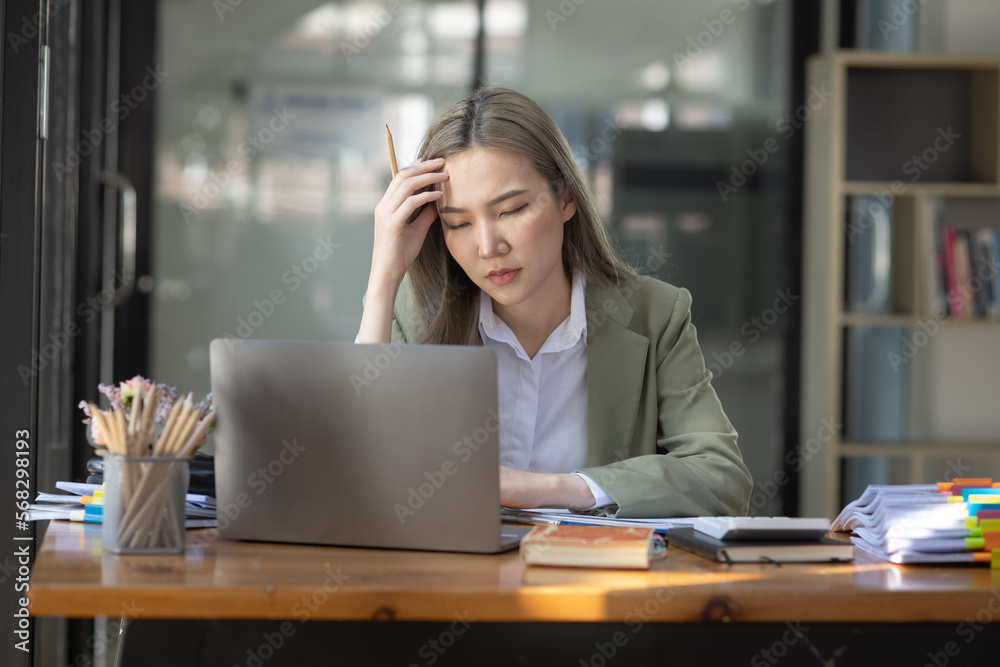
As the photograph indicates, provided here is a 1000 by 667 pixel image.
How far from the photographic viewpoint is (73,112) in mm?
2615

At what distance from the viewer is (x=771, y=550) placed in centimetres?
120

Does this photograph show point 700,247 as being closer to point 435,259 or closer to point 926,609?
point 435,259

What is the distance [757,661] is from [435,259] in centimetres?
102

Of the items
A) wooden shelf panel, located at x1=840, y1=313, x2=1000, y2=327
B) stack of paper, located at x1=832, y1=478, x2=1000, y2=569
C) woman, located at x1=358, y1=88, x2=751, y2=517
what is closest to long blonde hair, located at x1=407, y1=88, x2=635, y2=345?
woman, located at x1=358, y1=88, x2=751, y2=517

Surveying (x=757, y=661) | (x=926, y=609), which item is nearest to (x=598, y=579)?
(x=757, y=661)

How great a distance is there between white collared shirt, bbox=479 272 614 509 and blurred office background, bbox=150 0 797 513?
2.04 m

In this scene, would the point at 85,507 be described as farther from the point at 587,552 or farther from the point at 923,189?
the point at 923,189

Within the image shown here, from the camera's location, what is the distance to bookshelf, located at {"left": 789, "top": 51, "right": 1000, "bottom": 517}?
3.52m

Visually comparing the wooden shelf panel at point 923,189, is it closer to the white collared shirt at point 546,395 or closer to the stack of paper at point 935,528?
the white collared shirt at point 546,395

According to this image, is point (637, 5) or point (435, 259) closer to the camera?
point (435, 259)

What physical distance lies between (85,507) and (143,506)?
23 cm

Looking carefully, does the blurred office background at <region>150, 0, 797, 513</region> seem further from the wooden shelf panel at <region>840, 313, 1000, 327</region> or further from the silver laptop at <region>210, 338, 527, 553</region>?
the silver laptop at <region>210, 338, 527, 553</region>

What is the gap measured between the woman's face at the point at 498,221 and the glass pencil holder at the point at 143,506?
0.69 meters

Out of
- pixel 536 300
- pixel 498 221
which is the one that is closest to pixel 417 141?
pixel 536 300
